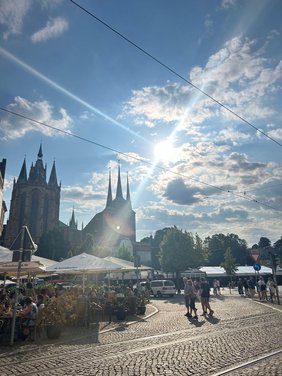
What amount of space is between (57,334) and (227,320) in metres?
7.24

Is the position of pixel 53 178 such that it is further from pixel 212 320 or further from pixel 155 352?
pixel 155 352

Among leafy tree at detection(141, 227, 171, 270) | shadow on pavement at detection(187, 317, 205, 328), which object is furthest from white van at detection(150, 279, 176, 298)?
leafy tree at detection(141, 227, 171, 270)

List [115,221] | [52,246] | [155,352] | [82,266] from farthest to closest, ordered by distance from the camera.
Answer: [115,221] → [52,246] → [82,266] → [155,352]

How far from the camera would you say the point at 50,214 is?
89.3 m

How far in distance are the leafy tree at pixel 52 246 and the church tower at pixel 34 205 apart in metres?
8.40

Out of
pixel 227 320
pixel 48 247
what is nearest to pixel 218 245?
pixel 48 247

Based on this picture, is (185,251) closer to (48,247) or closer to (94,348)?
(94,348)

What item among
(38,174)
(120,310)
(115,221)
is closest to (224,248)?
(115,221)

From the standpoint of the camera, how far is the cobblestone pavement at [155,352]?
20.7ft

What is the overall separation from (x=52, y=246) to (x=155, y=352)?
235 feet

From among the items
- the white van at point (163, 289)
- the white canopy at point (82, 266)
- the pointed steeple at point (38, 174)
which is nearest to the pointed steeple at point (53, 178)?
the pointed steeple at point (38, 174)

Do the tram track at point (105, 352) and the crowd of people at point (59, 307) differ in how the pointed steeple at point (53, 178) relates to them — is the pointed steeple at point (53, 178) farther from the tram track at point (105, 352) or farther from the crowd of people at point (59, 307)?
the tram track at point (105, 352)

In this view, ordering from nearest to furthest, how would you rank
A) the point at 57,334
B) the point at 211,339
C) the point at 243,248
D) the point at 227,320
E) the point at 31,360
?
1. the point at 31,360
2. the point at 211,339
3. the point at 57,334
4. the point at 227,320
5. the point at 243,248

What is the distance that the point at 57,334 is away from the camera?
10.1m
